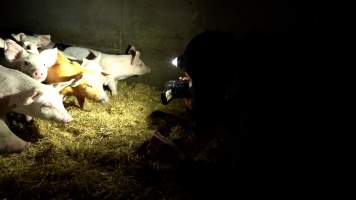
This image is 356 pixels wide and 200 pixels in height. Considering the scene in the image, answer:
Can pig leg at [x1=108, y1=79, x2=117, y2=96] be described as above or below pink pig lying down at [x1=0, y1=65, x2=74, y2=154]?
above

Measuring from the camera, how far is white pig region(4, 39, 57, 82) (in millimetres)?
5027

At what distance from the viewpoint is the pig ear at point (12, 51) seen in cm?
500

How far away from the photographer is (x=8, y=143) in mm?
3924

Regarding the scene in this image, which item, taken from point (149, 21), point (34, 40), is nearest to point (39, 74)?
point (34, 40)

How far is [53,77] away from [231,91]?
301 cm

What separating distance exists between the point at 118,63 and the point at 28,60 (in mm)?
1794

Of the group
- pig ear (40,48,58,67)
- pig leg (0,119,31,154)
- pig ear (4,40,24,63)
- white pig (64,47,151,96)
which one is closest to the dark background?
white pig (64,47,151,96)

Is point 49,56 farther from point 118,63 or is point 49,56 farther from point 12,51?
point 118,63

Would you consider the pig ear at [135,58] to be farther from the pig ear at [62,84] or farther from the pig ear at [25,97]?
the pig ear at [25,97]

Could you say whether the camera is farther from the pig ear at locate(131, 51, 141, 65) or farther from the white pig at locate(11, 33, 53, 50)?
the white pig at locate(11, 33, 53, 50)

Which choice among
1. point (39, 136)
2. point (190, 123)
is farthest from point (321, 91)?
point (39, 136)

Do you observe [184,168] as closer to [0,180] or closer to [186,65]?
[186,65]

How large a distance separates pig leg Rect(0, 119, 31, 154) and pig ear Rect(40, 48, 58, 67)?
133cm

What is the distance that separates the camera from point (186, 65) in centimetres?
385
